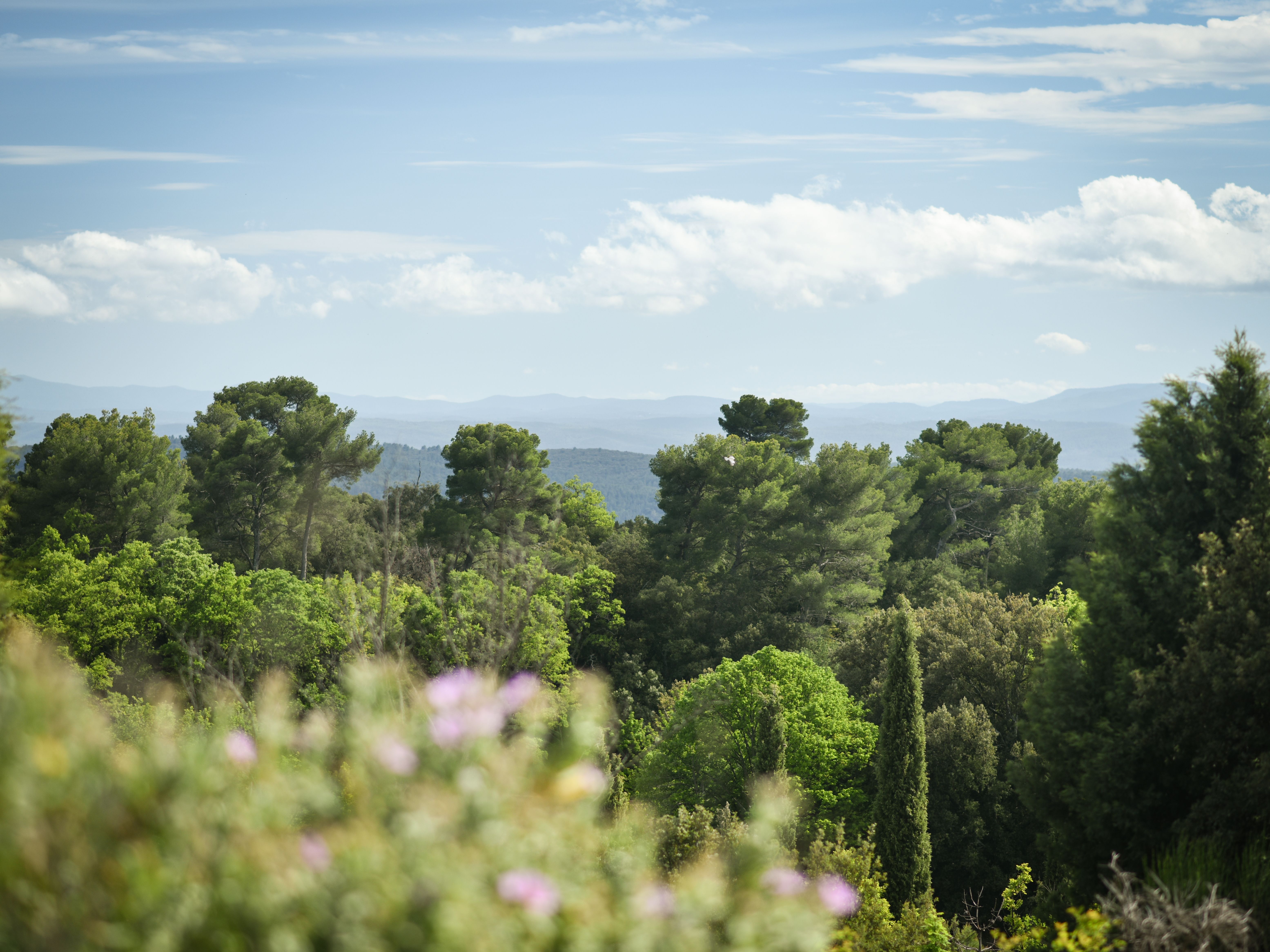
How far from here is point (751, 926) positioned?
3170 mm

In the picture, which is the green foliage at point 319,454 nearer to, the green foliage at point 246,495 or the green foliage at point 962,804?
the green foliage at point 246,495

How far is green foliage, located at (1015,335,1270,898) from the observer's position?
28.6ft

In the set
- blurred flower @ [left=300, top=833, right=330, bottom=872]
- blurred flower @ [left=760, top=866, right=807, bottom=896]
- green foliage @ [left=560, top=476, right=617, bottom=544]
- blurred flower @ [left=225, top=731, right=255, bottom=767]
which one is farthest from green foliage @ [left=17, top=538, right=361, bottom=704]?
blurred flower @ [left=300, top=833, right=330, bottom=872]

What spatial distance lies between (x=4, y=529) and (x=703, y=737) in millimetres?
22019

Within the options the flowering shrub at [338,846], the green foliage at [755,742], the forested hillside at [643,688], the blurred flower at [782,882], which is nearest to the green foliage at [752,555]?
the forested hillside at [643,688]

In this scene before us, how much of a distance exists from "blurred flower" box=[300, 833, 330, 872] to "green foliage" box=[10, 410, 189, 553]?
96.1 ft

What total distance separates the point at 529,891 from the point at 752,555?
2936 cm

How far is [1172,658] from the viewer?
899 cm

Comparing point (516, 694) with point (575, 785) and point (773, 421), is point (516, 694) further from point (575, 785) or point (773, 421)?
point (773, 421)

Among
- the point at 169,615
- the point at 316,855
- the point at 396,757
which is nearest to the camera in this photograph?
the point at 316,855

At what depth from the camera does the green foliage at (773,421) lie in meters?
44.4

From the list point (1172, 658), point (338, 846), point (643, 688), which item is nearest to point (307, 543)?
point (643, 688)

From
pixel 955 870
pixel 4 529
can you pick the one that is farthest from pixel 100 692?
pixel 955 870

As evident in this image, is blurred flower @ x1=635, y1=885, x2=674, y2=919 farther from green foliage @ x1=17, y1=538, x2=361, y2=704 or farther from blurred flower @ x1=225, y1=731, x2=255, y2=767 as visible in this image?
green foliage @ x1=17, y1=538, x2=361, y2=704
